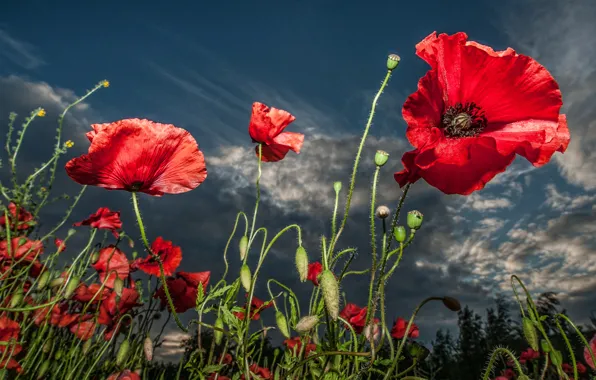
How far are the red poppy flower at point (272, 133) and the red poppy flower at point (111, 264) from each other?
55.6 inches

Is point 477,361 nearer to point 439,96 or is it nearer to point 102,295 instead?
point 102,295

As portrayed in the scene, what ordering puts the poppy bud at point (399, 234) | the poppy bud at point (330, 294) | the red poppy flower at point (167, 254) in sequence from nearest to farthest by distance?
the poppy bud at point (330, 294) → the poppy bud at point (399, 234) → the red poppy flower at point (167, 254)

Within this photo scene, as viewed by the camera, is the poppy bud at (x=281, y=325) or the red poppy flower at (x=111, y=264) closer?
the poppy bud at (x=281, y=325)

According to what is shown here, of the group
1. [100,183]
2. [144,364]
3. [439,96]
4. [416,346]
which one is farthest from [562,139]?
[144,364]

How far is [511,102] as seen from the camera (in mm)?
1368

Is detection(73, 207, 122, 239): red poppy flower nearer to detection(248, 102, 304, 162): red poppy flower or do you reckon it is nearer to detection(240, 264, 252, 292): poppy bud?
detection(248, 102, 304, 162): red poppy flower

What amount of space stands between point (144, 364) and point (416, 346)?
67.3 inches

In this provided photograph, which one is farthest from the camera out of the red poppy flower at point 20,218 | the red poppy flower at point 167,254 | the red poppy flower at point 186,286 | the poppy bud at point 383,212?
the red poppy flower at point 20,218

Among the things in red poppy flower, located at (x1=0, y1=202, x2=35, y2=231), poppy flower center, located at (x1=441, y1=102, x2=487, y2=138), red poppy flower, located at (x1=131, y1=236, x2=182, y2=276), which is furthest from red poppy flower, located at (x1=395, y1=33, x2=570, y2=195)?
red poppy flower, located at (x1=0, y1=202, x2=35, y2=231)

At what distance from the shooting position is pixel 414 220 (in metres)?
1.49

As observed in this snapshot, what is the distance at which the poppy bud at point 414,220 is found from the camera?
1483 millimetres

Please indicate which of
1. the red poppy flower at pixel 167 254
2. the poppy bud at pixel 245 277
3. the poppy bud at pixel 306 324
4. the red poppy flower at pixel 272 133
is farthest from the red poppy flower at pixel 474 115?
the red poppy flower at pixel 167 254

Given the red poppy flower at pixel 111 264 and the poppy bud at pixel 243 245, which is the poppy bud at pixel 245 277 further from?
the red poppy flower at pixel 111 264

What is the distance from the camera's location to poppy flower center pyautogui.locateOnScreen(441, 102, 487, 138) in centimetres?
136
